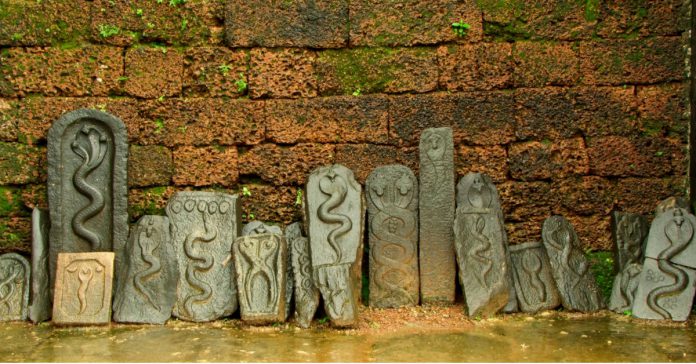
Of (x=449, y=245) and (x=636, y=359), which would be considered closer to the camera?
(x=636, y=359)

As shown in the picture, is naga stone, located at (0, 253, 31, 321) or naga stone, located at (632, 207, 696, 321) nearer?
naga stone, located at (632, 207, 696, 321)

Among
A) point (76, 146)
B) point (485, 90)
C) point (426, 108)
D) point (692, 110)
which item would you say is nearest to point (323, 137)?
point (426, 108)

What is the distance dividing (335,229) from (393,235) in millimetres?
488

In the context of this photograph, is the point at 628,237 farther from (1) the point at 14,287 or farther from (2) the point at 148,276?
(1) the point at 14,287

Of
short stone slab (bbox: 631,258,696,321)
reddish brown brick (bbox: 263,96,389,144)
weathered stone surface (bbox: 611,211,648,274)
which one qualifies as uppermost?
reddish brown brick (bbox: 263,96,389,144)

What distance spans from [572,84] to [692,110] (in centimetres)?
91

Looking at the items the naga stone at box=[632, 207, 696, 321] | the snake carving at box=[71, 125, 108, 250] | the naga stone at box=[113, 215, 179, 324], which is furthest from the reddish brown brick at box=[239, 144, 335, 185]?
the naga stone at box=[632, 207, 696, 321]

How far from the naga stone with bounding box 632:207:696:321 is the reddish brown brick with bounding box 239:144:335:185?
241 cm

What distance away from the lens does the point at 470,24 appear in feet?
20.8

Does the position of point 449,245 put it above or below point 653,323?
above

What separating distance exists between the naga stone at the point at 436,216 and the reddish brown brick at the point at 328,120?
52 cm

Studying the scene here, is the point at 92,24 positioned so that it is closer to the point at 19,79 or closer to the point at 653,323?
the point at 19,79

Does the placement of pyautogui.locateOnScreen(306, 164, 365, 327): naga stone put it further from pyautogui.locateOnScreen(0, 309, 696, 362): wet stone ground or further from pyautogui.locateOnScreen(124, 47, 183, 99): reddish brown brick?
pyautogui.locateOnScreen(124, 47, 183, 99): reddish brown brick

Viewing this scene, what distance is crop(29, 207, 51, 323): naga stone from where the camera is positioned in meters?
5.55
